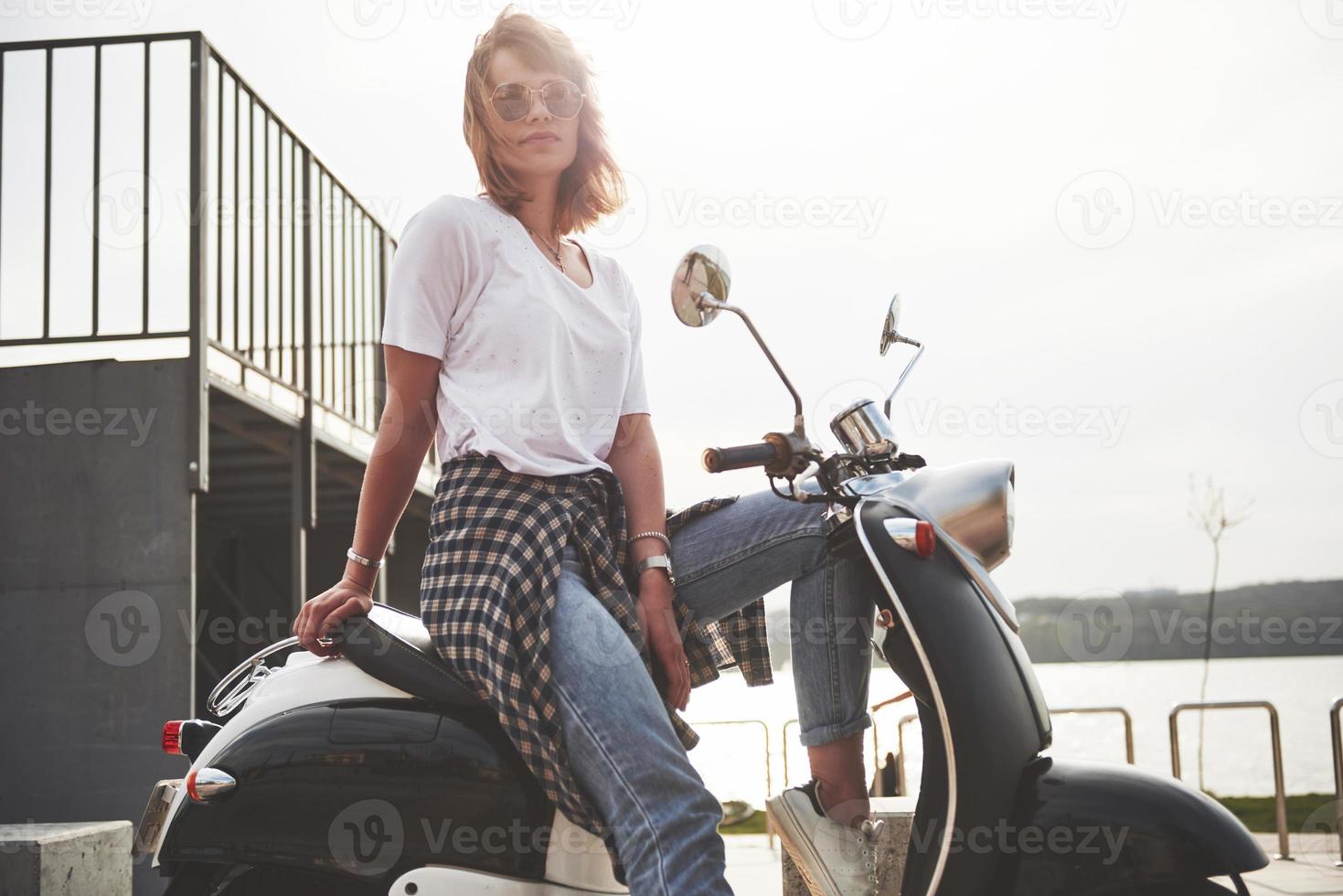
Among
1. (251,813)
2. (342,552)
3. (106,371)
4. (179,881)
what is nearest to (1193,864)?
(251,813)

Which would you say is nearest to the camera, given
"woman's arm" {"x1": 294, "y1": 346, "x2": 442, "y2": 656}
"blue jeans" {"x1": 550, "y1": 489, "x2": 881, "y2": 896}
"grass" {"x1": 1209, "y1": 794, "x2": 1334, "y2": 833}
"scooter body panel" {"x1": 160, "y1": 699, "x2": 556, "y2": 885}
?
"blue jeans" {"x1": 550, "y1": 489, "x2": 881, "y2": 896}

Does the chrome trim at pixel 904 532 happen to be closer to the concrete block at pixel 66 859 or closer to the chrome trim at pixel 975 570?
the chrome trim at pixel 975 570

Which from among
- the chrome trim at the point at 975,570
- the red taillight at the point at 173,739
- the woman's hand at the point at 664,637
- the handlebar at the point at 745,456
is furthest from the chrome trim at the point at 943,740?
the red taillight at the point at 173,739

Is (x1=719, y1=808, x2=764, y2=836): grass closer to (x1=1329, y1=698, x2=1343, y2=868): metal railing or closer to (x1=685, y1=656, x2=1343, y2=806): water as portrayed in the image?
(x1=685, y1=656, x2=1343, y2=806): water

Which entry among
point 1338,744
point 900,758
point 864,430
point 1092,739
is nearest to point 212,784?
point 864,430

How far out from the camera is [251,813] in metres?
1.69

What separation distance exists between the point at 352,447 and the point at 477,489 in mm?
7345

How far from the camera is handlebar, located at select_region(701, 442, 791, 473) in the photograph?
162 cm

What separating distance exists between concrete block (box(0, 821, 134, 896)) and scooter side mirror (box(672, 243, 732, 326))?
3848mm

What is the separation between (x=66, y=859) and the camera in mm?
4320

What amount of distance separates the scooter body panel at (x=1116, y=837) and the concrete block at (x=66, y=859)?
4066 mm

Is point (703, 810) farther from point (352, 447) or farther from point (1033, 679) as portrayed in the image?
point (352, 447)

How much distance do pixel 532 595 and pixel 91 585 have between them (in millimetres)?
5355

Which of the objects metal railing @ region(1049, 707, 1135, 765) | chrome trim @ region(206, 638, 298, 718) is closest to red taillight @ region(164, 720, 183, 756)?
chrome trim @ region(206, 638, 298, 718)
